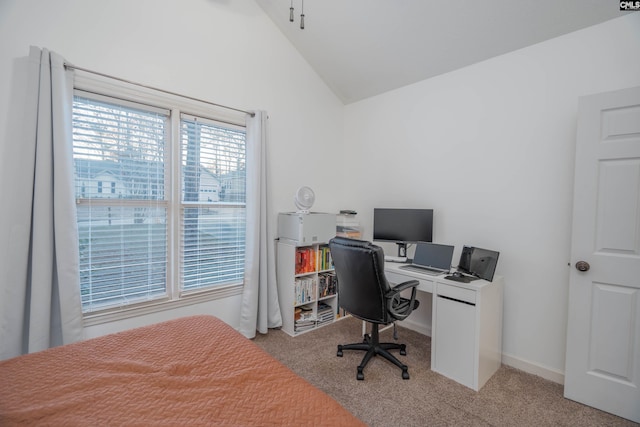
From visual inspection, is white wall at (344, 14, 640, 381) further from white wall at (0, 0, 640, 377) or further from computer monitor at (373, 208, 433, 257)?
computer monitor at (373, 208, 433, 257)

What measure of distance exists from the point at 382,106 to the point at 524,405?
A: 2.99 m

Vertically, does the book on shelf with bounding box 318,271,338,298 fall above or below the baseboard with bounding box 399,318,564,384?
above

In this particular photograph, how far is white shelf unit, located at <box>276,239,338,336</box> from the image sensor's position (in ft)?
9.67

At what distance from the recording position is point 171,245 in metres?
2.53

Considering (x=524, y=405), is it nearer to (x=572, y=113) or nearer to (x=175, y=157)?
(x=572, y=113)

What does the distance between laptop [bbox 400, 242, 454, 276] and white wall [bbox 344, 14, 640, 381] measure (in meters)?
0.33

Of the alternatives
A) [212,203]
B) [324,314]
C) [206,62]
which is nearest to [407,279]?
[324,314]

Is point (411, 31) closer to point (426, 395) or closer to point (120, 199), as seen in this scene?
point (120, 199)

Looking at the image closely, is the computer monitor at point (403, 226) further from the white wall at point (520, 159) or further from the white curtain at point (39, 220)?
the white curtain at point (39, 220)

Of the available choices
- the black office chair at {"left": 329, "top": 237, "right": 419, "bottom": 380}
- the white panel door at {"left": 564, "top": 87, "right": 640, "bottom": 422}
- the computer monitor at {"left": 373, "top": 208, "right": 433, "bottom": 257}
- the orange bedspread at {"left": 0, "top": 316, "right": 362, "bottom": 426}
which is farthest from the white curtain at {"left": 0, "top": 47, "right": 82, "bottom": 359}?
the white panel door at {"left": 564, "top": 87, "right": 640, "bottom": 422}

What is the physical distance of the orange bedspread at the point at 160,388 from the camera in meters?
0.97

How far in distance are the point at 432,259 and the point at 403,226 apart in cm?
46

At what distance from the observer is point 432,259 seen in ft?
8.62

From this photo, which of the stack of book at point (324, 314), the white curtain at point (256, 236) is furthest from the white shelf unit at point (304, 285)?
the white curtain at point (256, 236)
